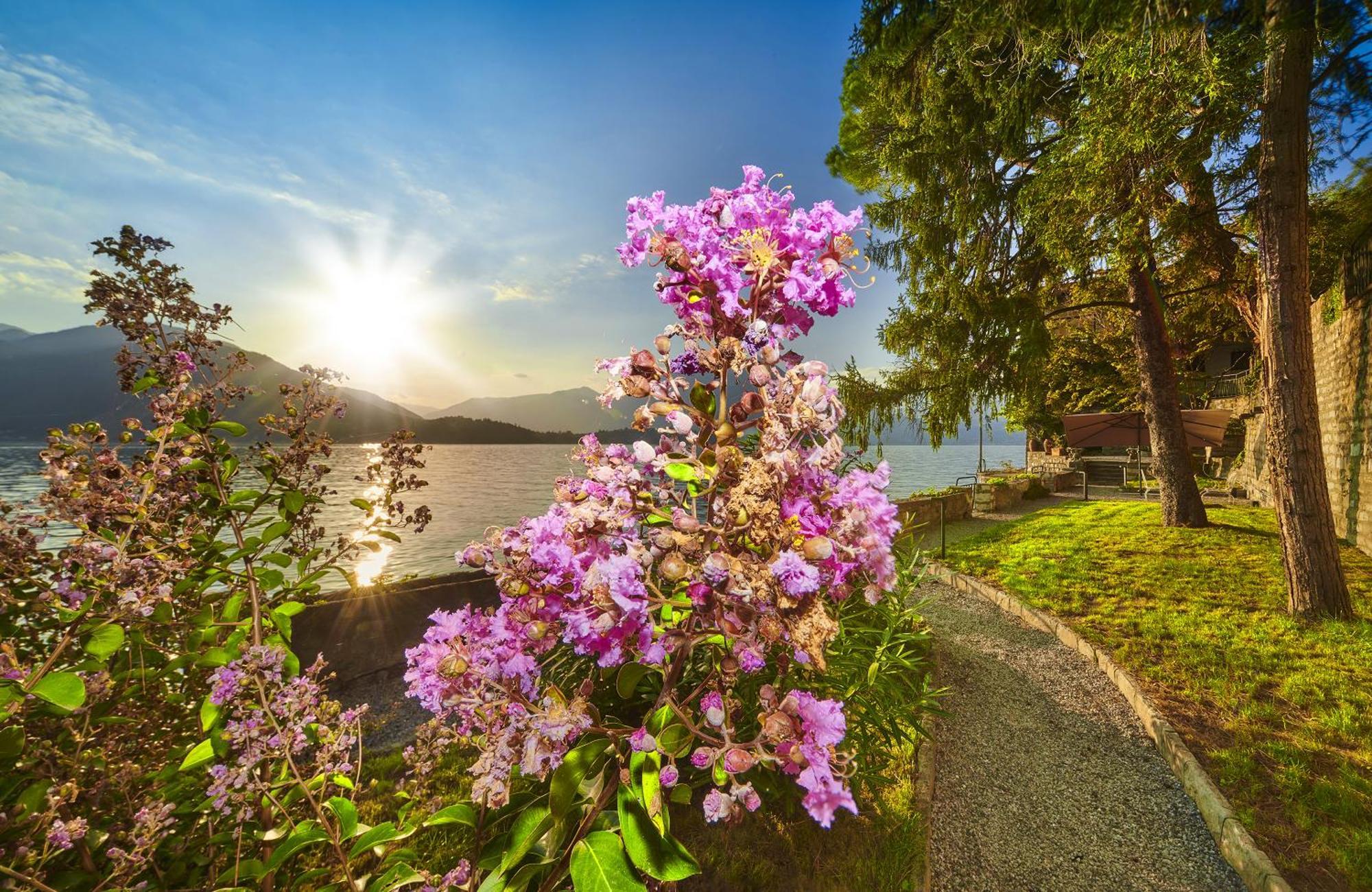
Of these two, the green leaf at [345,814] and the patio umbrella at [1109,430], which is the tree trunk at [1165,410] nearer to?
the patio umbrella at [1109,430]

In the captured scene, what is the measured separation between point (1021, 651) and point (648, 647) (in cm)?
604

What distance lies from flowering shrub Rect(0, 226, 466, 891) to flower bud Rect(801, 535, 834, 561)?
116cm

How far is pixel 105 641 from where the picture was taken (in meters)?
1.18

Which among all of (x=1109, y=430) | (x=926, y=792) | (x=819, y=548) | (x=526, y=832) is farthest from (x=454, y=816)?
(x=1109, y=430)

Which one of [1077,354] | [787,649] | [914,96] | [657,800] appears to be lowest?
[657,800]

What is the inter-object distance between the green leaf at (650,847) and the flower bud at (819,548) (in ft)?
1.99

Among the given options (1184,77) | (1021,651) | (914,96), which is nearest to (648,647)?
(1021,651)

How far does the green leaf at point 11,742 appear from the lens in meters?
1.15

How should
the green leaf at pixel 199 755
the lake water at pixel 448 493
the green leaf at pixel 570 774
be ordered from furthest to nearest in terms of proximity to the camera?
the lake water at pixel 448 493 < the green leaf at pixel 199 755 < the green leaf at pixel 570 774

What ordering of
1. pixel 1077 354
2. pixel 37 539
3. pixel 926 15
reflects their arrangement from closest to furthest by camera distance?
pixel 37 539 < pixel 926 15 < pixel 1077 354

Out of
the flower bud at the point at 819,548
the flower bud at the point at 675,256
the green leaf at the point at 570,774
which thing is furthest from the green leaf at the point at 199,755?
the flower bud at the point at 675,256

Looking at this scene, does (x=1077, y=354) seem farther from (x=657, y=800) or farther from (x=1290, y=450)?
(x=657, y=800)

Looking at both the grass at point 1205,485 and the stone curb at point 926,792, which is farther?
the grass at point 1205,485

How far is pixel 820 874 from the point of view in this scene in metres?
2.32
